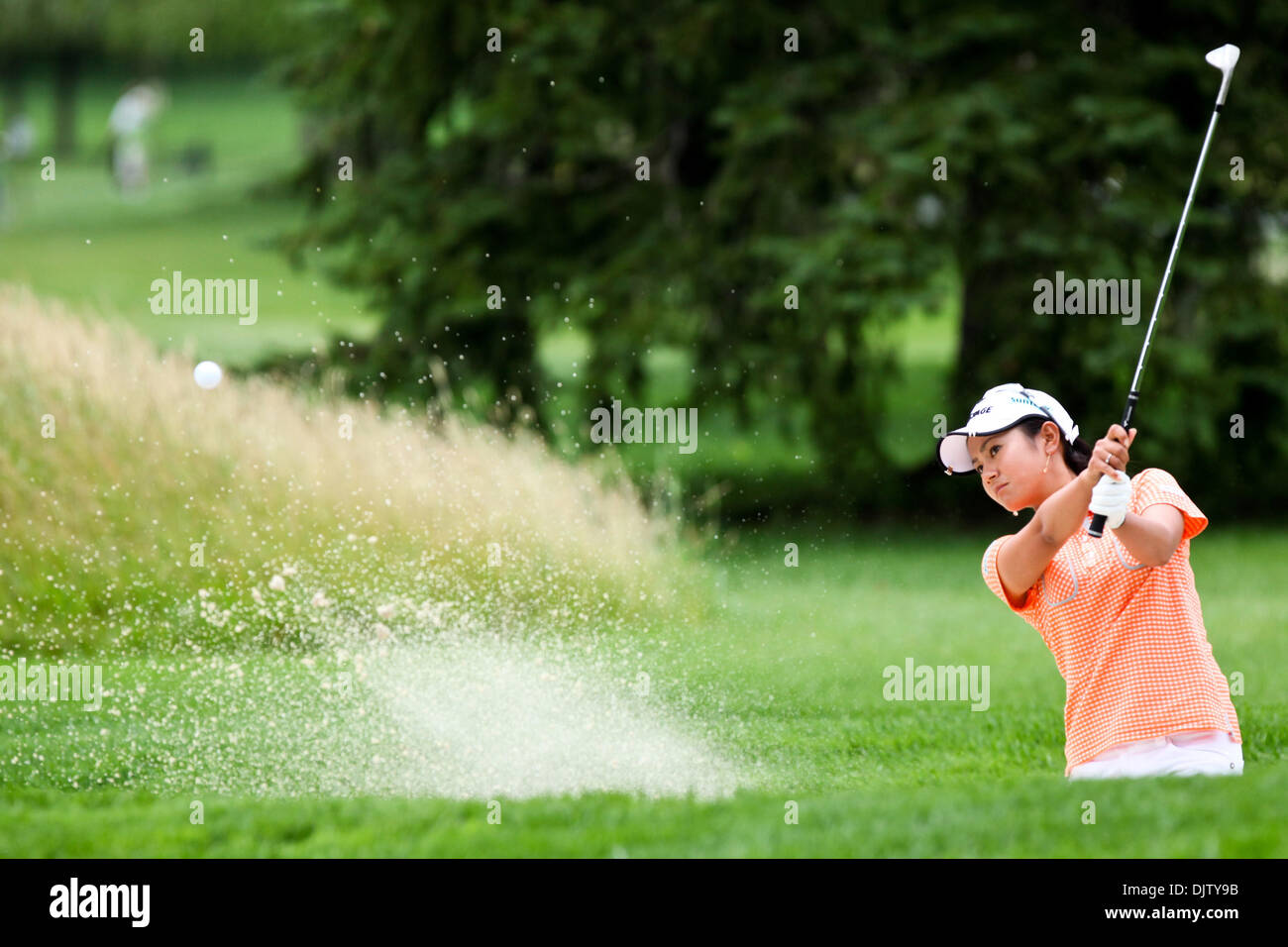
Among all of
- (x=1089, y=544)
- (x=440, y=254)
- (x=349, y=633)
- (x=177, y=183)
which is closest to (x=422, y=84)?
(x=440, y=254)

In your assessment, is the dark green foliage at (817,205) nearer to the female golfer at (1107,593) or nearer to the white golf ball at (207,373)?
the white golf ball at (207,373)

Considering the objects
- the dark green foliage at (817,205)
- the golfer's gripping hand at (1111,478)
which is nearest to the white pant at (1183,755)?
the golfer's gripping hand at (1111,478)

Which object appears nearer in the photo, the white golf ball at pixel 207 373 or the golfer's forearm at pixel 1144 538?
the golfer's forearm at pixel 1144 538

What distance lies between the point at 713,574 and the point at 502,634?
329 centimetres

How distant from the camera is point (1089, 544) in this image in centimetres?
473

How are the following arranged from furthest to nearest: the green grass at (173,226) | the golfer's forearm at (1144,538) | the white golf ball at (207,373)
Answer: the green grass at (173,226), the white golf ball at (207,373), the golfer's forearm at (1144,538)

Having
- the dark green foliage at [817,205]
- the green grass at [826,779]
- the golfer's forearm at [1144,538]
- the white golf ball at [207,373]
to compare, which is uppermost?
the dark green foliage at [817,205]

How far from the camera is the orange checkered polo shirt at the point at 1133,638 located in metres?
4.53

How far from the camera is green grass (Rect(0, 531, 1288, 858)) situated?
4672 millimetres

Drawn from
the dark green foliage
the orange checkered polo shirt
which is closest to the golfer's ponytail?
the orange checkered polo shirt

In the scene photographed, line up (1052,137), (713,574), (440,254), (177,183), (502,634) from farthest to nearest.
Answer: (177,183) → (440,254) → (1052,137) → (713,574) → (502,634)

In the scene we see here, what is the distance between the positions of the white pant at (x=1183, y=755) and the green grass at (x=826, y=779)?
0.18ft

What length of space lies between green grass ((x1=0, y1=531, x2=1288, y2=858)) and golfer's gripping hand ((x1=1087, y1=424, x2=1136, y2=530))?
89 cm
